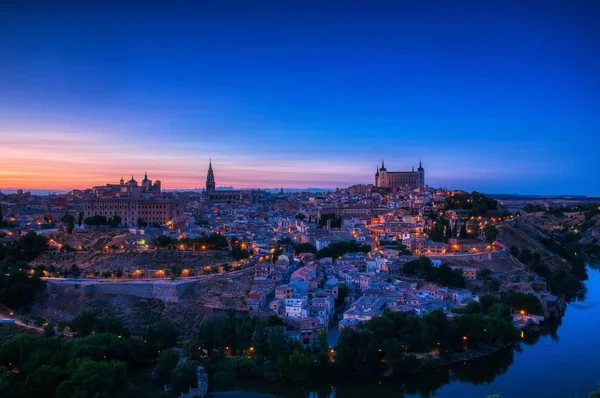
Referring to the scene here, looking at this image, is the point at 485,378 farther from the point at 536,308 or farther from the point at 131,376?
the point at 131,376

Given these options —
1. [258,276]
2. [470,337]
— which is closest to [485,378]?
[470,337]

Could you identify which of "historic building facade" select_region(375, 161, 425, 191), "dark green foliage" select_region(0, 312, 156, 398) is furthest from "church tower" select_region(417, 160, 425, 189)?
"dark green foliage" select_region(0, 312, 156, 398)

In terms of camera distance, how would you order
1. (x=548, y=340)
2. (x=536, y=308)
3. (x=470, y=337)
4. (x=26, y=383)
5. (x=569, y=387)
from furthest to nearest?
(x=536, y=308), (x=548, y=340), (x=470, y=337), (x=569, y=387), (x=26, y=383)

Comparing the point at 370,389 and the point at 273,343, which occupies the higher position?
the point at 273,343

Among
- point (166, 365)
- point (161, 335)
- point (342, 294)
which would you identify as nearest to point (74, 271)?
point (161, 335)

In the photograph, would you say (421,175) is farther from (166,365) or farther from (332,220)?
(166,365)

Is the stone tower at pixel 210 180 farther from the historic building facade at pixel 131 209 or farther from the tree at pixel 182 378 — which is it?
the tree at pixel 182 378

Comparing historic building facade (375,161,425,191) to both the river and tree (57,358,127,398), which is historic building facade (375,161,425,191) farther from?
tree (57,358,127,398)

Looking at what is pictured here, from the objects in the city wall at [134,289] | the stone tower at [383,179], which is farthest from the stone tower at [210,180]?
the city wall at [134,289]
